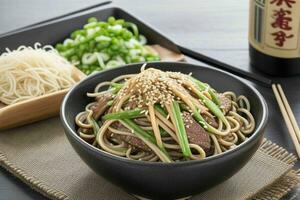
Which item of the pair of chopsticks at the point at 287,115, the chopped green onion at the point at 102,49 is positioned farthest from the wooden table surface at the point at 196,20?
the chopped green onion at the point at 102,49

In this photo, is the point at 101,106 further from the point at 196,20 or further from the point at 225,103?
the point at 196,20

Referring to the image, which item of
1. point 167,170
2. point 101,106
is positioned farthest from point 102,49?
point 167,170

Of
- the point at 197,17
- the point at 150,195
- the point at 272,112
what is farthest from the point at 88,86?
the point at 197,17

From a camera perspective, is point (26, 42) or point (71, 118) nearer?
point (71, 118)

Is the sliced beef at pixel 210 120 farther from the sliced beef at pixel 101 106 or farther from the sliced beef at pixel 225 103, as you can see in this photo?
the sliced beef at pixel 101 106

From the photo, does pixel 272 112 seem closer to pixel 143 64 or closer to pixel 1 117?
pixel 143 64

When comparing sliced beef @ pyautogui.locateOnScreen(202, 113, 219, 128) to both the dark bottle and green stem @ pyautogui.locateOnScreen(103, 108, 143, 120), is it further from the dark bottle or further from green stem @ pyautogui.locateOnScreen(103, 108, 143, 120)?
the dark bottle
